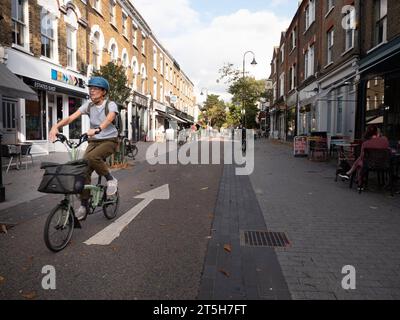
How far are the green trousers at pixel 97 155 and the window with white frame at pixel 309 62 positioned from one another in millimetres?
21458

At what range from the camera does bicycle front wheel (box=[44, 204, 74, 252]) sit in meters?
4.11

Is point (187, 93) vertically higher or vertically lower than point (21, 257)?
higher

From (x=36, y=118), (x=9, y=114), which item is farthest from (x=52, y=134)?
(x=36, y=118)

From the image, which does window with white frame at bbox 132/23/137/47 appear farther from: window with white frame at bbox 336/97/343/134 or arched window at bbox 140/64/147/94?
window with white frame at bbox 336/97/343/134

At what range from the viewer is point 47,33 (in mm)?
16547

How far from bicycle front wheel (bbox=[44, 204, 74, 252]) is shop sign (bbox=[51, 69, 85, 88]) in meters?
13.8

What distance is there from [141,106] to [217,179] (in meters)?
23.6

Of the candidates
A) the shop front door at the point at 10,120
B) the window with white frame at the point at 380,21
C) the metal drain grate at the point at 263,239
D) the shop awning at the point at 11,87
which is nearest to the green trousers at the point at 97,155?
the metal drain grate at the point at 263,239

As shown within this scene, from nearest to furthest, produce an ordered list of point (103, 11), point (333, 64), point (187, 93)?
1. point (333, 64)
2. point (103, 11)
3. point (187, 93)

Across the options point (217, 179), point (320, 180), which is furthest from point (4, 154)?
point (320, 180)

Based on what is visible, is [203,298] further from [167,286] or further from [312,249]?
[312,249]

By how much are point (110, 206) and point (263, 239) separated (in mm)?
2419

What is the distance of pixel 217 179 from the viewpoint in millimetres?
10695

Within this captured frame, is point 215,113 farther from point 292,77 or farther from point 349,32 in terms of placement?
point 349,32
